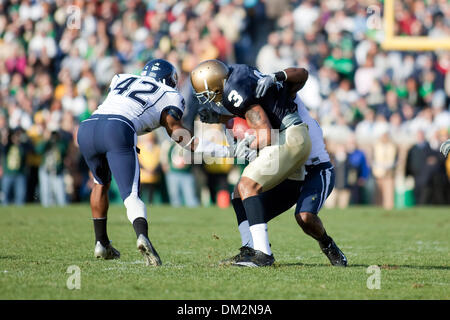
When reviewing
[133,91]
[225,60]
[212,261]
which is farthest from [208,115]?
[225,60]

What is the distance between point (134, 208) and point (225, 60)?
971cm

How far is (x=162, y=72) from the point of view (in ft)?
19.3

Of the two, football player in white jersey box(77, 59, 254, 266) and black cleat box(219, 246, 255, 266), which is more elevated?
football player in white jersey box(77, 59, 254, 266)

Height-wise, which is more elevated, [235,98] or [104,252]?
[235,98]

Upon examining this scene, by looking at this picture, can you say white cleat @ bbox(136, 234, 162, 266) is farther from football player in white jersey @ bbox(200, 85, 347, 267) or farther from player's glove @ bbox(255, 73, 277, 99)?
player's glove @ bbox(255, 73, 277, 99)

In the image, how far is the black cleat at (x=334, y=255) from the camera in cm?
544

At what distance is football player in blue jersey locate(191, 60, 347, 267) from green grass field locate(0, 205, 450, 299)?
27 cm

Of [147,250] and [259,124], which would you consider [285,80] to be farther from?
[147,250]

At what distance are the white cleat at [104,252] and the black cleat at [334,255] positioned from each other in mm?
1611

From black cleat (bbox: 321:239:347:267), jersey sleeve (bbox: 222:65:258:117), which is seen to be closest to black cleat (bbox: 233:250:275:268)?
black cleat (bbox: 321:239:347:267)

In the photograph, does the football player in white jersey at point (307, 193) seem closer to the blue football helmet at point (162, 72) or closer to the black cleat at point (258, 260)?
the black cleat at point (258, 260)

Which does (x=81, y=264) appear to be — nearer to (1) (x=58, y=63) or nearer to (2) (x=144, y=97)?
(2) (x=144, y=97)

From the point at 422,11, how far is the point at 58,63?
7.23m

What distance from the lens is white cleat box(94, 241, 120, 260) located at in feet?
18.6
